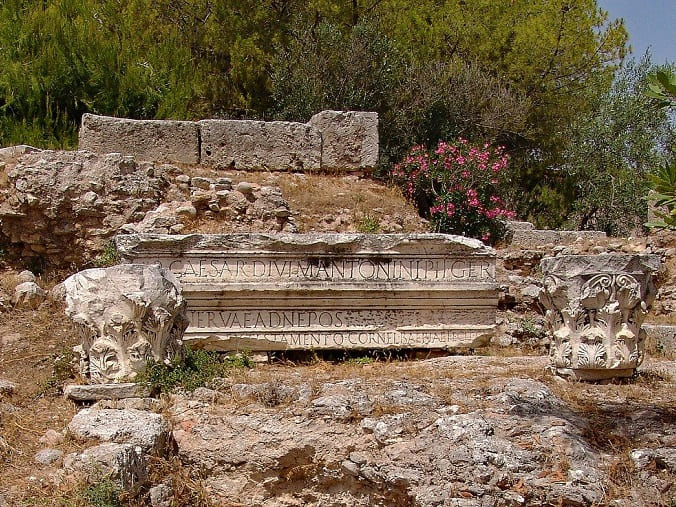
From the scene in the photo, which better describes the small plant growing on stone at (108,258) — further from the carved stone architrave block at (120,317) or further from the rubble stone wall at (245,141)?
the carved stone architrave block at (120,317)

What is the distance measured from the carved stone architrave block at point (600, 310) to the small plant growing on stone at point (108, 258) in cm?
429

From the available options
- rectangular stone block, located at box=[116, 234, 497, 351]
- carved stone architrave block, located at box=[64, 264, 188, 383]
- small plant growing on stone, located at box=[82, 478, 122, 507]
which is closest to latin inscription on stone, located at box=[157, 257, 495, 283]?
rectangular stone block, located at box=[116, 234, 497, 351]

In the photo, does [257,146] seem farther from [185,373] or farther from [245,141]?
[185,373]

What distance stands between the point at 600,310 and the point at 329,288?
8.12 ft

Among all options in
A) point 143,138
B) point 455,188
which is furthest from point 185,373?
point 455,188

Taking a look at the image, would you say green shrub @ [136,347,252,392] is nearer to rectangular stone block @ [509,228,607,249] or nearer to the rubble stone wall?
the rubble stone wall

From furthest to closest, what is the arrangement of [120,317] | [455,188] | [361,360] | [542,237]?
[542,237]
[455,188]
[361,360]
[120,317]

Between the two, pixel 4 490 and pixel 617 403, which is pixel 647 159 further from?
pixel 4 490

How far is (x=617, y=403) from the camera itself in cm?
514

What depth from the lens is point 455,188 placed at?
10992mm

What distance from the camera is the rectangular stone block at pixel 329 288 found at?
696 cm

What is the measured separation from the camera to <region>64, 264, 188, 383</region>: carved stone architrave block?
5191 millimetres

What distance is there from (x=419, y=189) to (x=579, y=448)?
7.18 metres

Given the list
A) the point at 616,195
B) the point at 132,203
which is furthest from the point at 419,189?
the point at 616,195
